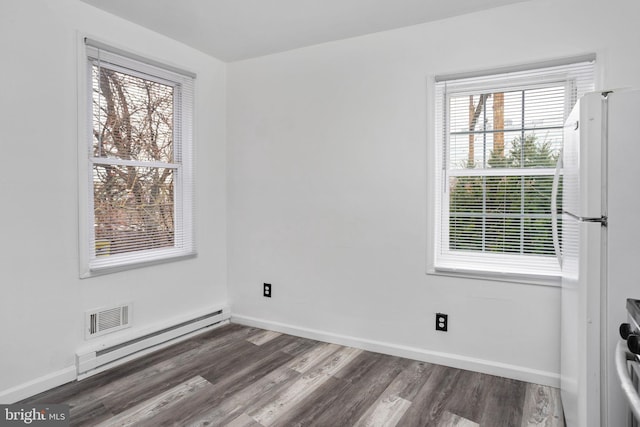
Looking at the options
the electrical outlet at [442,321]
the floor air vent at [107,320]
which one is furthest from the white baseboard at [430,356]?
the floor air vent at [107,320]

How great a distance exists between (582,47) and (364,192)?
5.37 ft

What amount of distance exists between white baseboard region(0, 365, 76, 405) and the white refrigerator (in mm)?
2776

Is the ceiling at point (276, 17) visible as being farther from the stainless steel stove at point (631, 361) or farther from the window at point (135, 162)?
the stainless steel stove at point (631, 361)

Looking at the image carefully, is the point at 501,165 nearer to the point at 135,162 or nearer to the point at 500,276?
the point at 500,276

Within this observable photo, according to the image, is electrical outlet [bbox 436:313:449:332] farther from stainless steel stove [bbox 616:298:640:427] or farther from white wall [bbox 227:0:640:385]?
stainless steel stove [bbox 616:298:640:427]

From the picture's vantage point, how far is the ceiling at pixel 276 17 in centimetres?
256

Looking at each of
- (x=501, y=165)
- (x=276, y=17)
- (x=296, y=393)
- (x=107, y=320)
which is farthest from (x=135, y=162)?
(x=501, y=165)

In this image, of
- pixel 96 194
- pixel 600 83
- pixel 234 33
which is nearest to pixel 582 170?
Result: pixel 600 83

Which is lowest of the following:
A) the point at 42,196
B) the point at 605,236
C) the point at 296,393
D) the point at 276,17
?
the point at 296,393

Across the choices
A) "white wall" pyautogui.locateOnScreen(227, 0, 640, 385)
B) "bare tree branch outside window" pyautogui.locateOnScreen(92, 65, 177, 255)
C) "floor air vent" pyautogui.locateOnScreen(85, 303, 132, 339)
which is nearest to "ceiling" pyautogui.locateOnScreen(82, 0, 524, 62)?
"white wall" pyautogui.locateOnScreen(227, 0, 640, 385)

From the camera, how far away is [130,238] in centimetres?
295

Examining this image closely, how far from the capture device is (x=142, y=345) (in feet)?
9.60

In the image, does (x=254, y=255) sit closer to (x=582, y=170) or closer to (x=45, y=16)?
(x=45, y=16)

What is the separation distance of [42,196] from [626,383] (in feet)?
9.33
